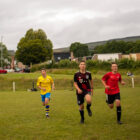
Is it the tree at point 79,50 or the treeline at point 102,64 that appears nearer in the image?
the treeline at point 102,64

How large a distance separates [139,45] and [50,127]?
351 ft

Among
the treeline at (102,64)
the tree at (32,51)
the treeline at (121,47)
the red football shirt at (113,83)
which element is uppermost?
the treeline at (121,47)

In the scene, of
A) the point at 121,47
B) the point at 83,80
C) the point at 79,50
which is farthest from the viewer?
the point at 79,50

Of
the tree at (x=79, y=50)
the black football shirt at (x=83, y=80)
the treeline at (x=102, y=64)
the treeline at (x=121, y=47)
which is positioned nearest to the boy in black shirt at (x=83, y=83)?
the black football shirt at (x=83, y=80)

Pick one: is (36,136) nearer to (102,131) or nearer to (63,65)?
(102,131)

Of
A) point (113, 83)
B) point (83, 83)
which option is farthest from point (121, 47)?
point (83, 83)

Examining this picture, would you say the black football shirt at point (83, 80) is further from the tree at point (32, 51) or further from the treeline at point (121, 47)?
the treeline at point (121, 47)

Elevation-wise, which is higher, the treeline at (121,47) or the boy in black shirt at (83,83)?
the treeline at (121,47)

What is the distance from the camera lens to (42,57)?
81.2m

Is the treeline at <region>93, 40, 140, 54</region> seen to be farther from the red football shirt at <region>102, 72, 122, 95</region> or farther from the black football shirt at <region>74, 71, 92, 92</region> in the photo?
the black football shirt at <region>74, 71, 92, 92</region>

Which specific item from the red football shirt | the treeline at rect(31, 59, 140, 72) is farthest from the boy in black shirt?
the treeline at rect(31, 59, 140, 72)

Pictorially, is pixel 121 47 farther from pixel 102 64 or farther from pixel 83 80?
pixel 83 80

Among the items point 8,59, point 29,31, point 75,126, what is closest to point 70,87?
point 75,126

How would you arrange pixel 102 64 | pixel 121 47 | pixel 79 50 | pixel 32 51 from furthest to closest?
pixel 79 50
pixel 121 47
pixel 32 51
pixel 102 64
